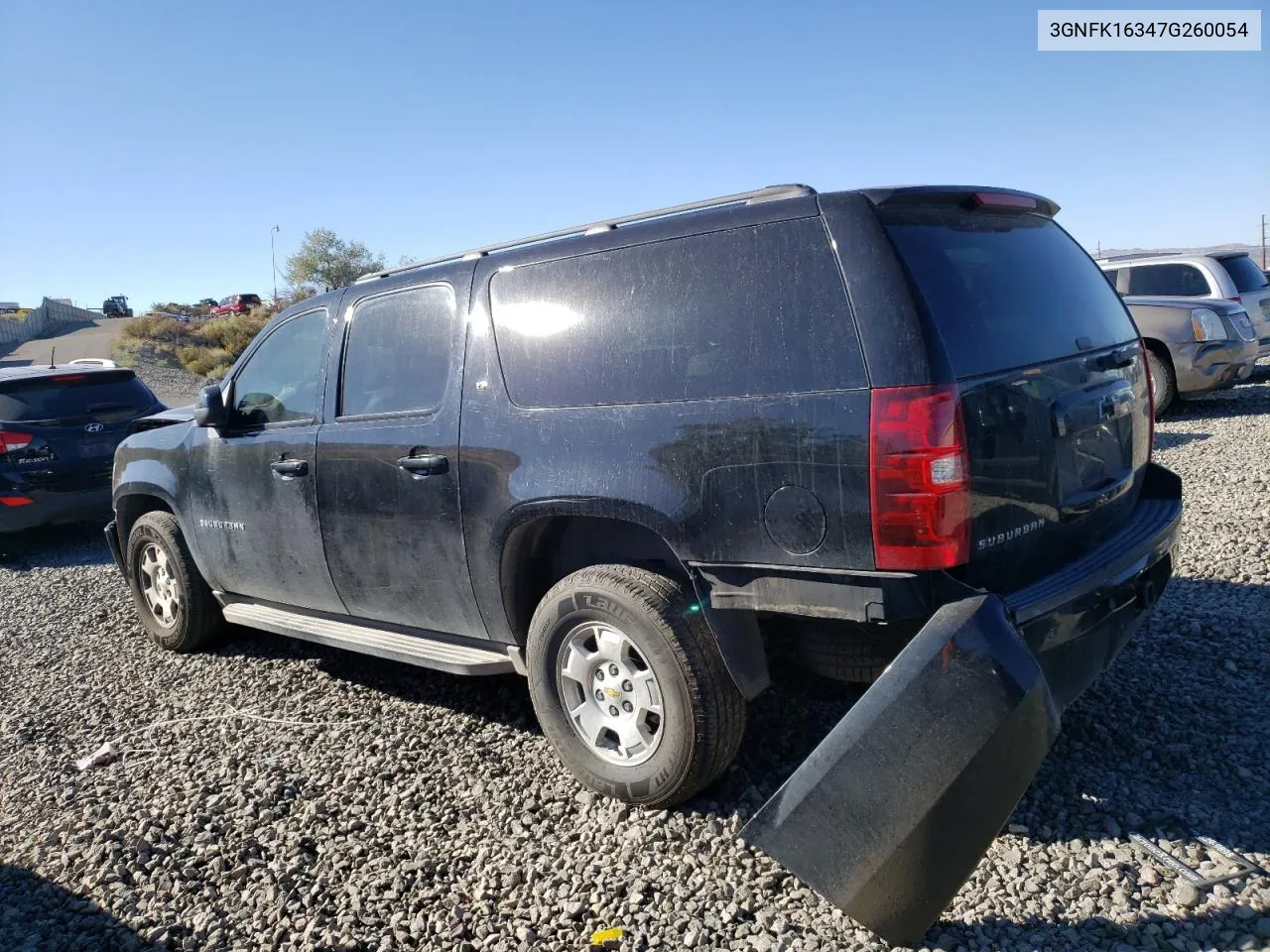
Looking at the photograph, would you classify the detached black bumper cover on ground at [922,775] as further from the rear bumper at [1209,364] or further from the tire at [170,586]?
the rear bumper at [1209,364]

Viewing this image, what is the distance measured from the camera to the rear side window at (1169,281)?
11.1 meters

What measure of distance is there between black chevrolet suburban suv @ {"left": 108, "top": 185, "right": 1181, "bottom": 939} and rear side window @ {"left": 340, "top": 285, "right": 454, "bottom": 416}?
0.04 ft

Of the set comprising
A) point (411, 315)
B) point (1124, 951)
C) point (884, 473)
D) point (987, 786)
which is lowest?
point (1124, 951)

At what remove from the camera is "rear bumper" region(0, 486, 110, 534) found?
818 cm

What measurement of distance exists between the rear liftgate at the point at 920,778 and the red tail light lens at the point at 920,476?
20cm

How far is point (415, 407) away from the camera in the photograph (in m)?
3.98

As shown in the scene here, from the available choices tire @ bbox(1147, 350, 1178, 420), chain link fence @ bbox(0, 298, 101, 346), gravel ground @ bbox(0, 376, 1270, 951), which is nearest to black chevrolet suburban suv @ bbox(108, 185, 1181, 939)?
gravel ground @ bbox(0, 376, 1270, 951)

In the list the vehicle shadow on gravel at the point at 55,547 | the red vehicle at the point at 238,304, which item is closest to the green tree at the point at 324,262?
the red vehicle at the point at 238,304

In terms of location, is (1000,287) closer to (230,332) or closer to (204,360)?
(204,360)

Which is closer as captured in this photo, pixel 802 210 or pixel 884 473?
pixel 884 473

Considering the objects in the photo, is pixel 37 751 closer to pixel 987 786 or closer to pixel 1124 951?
pixel 987 786

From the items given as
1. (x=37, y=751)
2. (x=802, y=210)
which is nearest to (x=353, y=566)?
(x=37, y=751)

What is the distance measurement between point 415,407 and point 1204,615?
Result: 12.8 ft

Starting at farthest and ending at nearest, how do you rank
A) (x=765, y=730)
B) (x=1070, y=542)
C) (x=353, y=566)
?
(x=353, y=566)
(x=765, y=730)
(x=1070, y=542)
